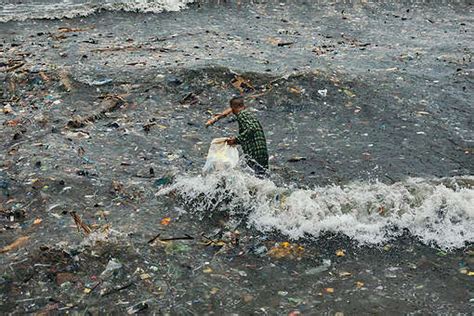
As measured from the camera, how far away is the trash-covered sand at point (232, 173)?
4742mm

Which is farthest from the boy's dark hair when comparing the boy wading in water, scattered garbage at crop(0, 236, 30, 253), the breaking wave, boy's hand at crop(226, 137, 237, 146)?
the breaking wave

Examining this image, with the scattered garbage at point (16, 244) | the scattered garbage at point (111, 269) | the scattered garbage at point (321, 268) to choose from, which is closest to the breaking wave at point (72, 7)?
the scattered garbage at point (16, 244)

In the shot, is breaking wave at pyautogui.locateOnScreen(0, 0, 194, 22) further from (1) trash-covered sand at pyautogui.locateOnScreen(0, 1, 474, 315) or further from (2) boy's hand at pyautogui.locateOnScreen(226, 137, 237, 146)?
(2) boy's hand at pyautogui.locateOnScreen(226, 137, 237, 146)

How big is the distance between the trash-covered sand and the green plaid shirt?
0.27 metres

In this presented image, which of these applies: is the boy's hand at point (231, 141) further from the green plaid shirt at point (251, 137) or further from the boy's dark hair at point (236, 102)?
the boy's dark hair at point (236, 102)

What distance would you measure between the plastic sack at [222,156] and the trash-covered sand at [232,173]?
14 centimetres

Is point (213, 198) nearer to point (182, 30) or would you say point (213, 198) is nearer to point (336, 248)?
point (336, 248)

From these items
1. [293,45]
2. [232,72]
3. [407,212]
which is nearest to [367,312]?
[407,212]

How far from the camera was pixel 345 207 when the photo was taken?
5.90 m

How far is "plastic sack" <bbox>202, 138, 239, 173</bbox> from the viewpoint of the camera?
5.95 m

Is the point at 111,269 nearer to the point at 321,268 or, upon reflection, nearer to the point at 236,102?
the point at 321,268

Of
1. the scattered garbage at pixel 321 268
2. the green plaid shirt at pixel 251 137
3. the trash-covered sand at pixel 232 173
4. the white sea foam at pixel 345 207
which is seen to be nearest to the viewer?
the trash-covered sand at pixel 232 173

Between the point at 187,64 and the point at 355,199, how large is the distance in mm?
4395

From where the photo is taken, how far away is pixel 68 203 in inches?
225
